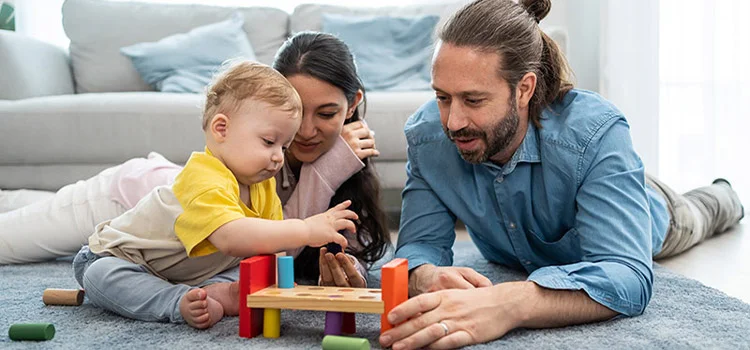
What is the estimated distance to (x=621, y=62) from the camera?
3.31 metres

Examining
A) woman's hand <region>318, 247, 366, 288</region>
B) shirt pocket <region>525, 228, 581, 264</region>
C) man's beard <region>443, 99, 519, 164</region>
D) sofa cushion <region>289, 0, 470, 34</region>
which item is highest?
sofa cushion <region>289, 0, 470, 34</region>

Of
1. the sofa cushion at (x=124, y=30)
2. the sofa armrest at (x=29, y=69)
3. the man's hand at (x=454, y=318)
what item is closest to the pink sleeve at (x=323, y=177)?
the man's hand at (x=454, y=318)

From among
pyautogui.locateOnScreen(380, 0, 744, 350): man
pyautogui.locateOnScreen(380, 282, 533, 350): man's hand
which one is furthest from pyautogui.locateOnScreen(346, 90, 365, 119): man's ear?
pyautogui.locateOnScreen(380, 282, 533, 350): man's hand

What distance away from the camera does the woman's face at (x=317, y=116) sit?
5.14ft

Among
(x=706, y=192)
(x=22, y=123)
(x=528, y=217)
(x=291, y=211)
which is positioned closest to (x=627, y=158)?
(x=528, y=217)

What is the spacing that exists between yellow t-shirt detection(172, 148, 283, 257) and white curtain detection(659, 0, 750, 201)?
238 centimetres

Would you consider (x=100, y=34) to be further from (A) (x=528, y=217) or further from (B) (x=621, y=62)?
(A) (x=528, y=217)

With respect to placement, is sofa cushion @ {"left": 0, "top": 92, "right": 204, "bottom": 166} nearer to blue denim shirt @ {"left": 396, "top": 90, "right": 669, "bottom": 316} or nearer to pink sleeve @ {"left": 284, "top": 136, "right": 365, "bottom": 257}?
pink sleeve @ {"left": 284, "top": 136, "right": 365, "bottom": 257}

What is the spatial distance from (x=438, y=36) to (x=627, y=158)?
0.42m

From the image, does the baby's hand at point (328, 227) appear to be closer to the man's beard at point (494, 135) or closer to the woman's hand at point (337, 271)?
the woman's hand at point (337, 271)

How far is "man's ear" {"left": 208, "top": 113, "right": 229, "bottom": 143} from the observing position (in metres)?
1.36

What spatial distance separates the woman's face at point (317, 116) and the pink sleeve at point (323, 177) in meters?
0.02

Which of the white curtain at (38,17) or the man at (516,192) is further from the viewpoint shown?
the white curtain at (38,17)

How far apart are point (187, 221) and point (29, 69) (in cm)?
206
